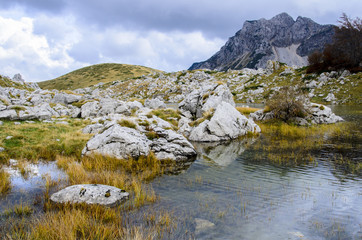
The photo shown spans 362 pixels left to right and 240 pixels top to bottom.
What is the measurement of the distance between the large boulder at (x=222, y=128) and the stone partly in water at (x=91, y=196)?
14743mm

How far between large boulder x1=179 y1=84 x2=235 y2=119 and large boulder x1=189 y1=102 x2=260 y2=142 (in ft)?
22.0

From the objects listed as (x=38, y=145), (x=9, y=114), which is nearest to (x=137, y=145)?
(x=38, y=145)

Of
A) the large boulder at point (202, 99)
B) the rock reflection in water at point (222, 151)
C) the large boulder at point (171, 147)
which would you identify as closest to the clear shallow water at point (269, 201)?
the rock reflection in water at point (222, 151)

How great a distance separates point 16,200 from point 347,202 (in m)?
13.5

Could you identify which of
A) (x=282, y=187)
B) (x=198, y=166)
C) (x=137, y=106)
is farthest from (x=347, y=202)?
(x=137, y=106)

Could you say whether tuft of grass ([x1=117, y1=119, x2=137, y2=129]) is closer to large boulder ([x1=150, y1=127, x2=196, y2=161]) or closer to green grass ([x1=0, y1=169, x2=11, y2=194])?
large boulder ([x1=150, y1=127, x2=196, y2=161])

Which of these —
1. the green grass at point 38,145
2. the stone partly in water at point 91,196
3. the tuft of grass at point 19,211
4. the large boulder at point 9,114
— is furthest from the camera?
the large boulder at point 9,114

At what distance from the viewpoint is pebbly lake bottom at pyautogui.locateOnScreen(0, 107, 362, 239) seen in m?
6.57

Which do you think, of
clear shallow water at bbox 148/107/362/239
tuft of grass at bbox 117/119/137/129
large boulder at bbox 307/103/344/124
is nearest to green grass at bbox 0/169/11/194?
clear shallow water at bbox 148/107/362/239

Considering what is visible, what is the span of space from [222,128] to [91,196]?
57.1 feet

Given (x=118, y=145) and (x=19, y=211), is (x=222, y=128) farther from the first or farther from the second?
(x=19, y=211)

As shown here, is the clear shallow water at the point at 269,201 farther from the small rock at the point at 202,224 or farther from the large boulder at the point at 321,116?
the large boulder at the point at 321,116

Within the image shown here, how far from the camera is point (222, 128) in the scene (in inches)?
910

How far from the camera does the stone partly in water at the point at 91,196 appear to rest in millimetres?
7766
